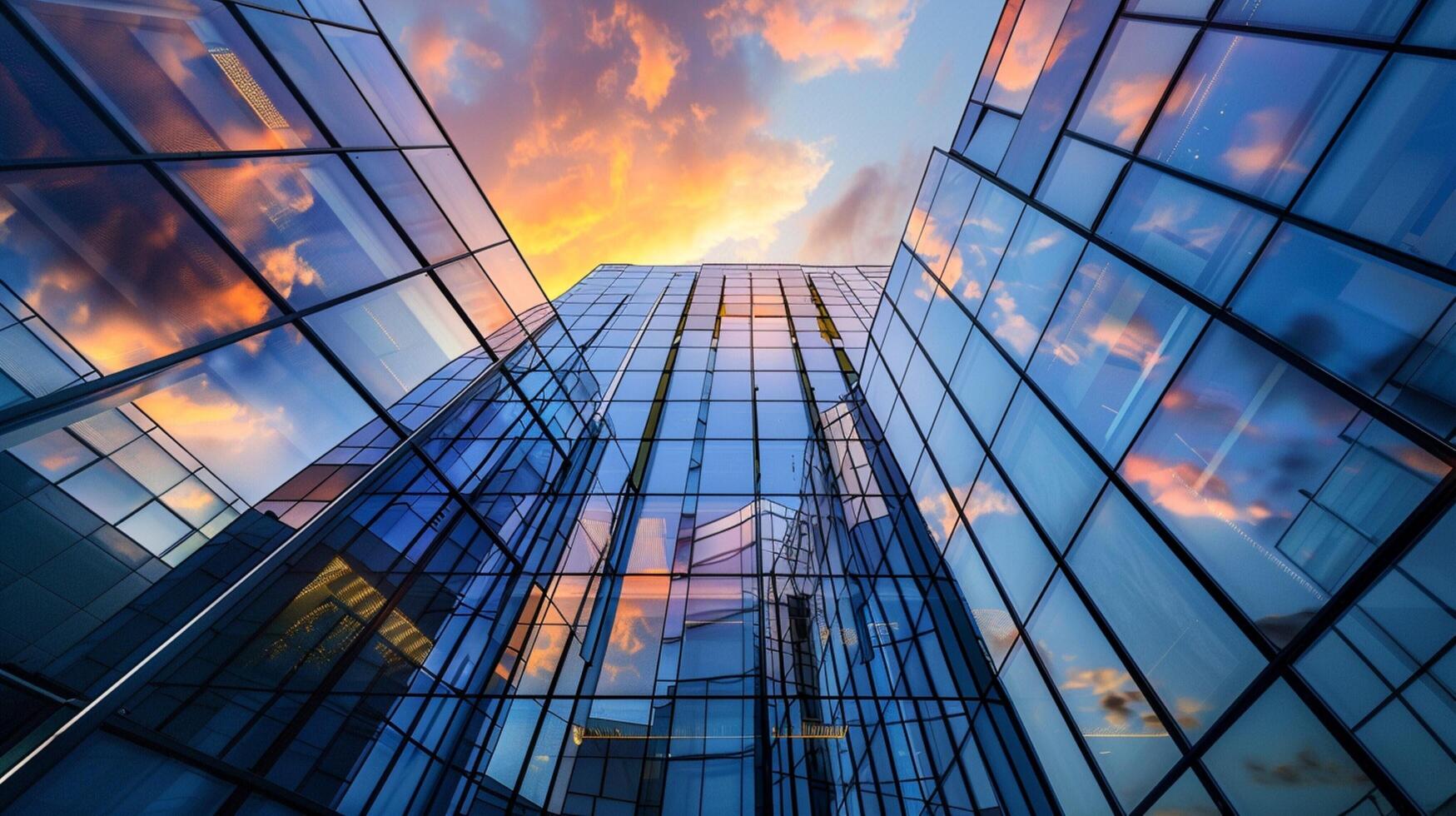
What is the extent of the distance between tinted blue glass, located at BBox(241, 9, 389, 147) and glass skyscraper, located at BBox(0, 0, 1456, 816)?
10 centimetres

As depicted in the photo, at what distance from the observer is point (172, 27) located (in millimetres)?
6965

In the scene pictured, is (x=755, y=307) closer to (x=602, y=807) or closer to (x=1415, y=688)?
(x=602, y=807)

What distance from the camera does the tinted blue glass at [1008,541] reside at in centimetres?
872

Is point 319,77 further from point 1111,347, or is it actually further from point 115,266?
point 1111,347

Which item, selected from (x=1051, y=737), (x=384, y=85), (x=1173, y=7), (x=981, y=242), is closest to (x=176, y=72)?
(x=384, y=85)

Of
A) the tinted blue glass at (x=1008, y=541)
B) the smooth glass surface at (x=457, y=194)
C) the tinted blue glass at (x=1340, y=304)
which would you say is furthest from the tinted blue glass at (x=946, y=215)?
the smooth glass surface at (x=457, y=194)

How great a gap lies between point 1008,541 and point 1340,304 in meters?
5.75

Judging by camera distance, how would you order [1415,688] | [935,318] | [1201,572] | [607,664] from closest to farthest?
1. [1415,688]
2. [1201,572]
3. [607,664]
4. [935,318]

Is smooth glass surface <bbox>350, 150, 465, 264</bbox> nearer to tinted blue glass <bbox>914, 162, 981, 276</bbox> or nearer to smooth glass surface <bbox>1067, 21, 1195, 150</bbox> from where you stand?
tinted blue glass <bbox>914, 162, 981, 276</bbox>

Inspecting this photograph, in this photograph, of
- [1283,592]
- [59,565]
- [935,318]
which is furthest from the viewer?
[935,318]

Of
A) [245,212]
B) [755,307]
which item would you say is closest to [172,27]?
[245,212]

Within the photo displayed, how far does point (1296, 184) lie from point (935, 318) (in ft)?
27.2

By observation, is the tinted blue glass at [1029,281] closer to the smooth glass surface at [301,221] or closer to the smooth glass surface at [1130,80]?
the smooth glass surface at [1130,80]

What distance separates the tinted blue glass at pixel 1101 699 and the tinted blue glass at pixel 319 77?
14.7 m
